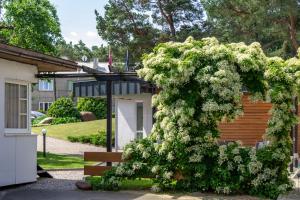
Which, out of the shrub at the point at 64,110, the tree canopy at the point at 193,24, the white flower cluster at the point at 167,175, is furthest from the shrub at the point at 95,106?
the white flower cluster at the point at 167,175

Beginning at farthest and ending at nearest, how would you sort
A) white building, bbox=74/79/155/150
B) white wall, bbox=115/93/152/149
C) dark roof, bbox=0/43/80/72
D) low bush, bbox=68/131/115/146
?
low bush, bbox=68/131/115/146
white wall, bbox=115/93/152/149
white building, bbox=74/79/155/150
dark roof, bbox=0/43/80/72

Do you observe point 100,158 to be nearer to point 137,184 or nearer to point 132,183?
point 132,183

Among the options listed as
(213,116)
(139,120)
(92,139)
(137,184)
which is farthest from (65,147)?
(213,116)

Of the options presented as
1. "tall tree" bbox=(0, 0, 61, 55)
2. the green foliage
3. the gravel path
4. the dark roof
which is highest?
"tall tree" bbox=(0, 0, 61, 55)

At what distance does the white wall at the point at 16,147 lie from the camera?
12.5m

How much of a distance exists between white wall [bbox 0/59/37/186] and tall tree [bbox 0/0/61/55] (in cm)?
1175

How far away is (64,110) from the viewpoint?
4697cm

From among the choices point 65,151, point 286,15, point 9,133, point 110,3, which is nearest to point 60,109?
point 110,3

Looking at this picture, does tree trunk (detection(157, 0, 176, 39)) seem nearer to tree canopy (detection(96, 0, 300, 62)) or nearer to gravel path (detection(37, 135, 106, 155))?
tree canopy (detection(96, 0, 300, 62))

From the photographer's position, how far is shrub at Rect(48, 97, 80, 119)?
4678 centimetres

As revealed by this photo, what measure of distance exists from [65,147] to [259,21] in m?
12.0

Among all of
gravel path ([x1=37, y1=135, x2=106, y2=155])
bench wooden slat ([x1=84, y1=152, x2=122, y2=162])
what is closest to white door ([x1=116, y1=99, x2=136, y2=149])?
gravel path ([x1=37, y1=135, x2=106, y2=155])

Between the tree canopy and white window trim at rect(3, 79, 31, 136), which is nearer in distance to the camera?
white window trim at rect(3, 79, 31, 136)

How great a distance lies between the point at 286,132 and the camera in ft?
40.9
